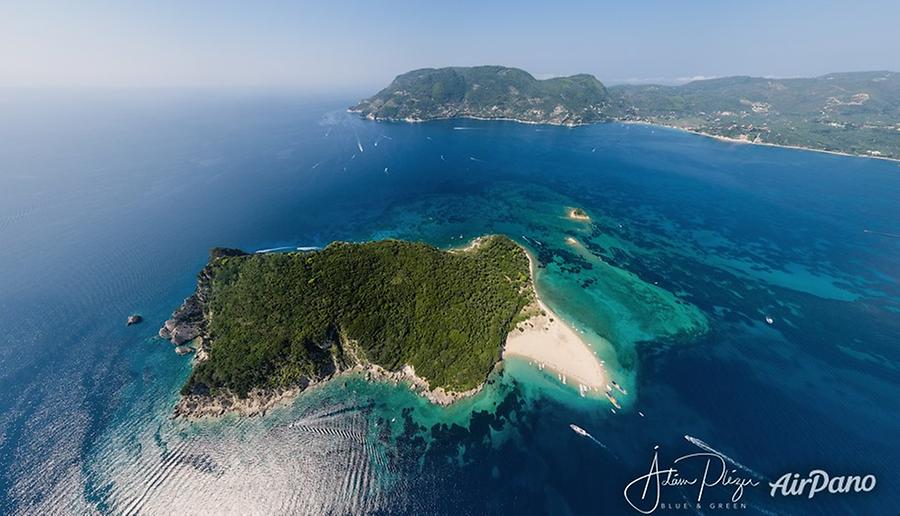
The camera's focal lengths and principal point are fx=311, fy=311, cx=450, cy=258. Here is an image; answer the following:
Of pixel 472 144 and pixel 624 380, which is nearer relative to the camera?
pixel 624 380

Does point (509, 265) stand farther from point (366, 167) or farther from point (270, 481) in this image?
point (366, 167)

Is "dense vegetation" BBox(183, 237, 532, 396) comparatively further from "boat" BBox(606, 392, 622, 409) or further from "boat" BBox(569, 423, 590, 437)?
"boat" BBox(606, 392, 622, 409)

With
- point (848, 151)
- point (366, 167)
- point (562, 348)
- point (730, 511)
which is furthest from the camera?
point (848, 151)

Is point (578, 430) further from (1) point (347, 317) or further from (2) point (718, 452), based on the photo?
(1) point (347, 317)

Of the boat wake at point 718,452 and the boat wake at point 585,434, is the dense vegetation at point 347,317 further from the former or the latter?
the boat wake at point 718,452

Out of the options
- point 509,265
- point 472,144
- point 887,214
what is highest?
point 472,144

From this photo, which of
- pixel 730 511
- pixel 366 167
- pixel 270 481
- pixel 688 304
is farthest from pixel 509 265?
pixel 366 167

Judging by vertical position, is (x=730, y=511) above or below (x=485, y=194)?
below

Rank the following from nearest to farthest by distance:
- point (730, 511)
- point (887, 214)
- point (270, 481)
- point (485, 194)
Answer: point (730, 511)
point (270, 481)
point (887, 214)
point (485, 194)
